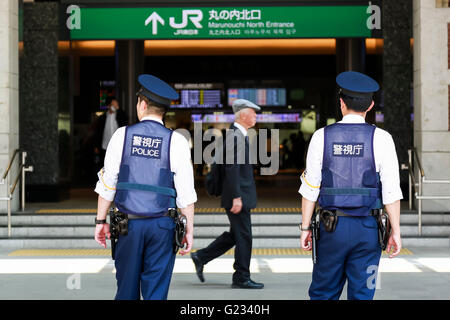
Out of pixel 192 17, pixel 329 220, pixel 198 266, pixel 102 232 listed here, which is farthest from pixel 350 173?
pixel 192 17

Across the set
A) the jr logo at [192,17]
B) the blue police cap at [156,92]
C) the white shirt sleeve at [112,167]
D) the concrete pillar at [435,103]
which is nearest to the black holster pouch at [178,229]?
the white shirt sleeve at [112,167]

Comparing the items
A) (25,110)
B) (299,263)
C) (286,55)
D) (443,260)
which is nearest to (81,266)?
(299,263)

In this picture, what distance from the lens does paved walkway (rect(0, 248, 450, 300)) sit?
7.34m

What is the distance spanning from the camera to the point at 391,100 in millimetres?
13320

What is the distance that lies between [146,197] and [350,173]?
49.8 inches

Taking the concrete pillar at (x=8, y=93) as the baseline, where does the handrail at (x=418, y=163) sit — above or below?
below

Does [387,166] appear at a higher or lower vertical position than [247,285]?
higher

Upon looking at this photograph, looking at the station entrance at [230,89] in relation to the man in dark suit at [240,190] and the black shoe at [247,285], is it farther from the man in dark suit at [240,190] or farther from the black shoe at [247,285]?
the black shoe at [247,285]

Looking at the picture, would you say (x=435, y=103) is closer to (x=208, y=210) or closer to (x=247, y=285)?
(x=208, y=210)

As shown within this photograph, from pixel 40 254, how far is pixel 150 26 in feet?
15.0

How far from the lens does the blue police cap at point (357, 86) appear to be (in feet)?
16.0

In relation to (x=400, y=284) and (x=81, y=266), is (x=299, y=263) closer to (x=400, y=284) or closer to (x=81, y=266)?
(x=400, y=284)

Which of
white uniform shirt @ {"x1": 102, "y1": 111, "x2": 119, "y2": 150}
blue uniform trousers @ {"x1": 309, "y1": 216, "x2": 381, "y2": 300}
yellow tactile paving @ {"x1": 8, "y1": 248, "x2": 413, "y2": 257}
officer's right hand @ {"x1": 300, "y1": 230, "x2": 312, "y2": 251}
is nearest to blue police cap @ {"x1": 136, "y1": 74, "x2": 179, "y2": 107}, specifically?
officer's right hand @ {"x1": 300, "y1": 230, "x2": 312, "y2": 251}

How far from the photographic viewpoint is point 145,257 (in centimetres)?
474
